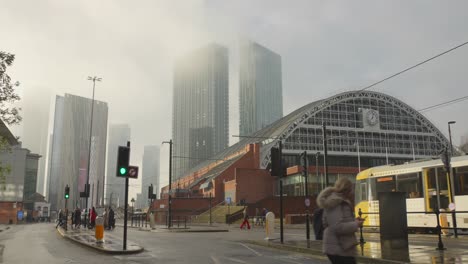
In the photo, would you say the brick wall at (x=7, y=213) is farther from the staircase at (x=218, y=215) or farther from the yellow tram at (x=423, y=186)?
the yellow tram at (x=423, y=186)

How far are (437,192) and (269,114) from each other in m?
126

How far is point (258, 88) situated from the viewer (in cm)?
15850

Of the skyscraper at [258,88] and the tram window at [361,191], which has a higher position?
the skyscraper at [258,88]

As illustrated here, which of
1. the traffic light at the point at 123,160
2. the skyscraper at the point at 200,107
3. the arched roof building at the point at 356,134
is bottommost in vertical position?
the traffic light at the point at 123,160

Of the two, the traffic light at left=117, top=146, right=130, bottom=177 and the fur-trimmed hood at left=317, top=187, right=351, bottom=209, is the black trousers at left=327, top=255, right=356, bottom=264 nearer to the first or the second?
the fur-trimmed hood at left=317, top=187, right=351, bottom=209

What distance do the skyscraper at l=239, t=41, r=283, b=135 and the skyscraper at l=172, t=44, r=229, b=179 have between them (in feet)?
27.4

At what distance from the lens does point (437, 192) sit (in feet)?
74.9

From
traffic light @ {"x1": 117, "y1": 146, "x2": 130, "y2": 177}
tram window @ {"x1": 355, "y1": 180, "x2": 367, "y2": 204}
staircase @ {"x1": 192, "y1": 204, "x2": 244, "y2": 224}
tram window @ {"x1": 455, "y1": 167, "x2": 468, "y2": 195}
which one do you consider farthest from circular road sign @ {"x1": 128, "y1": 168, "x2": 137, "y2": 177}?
staircase @ {"x1": 192, "y1": 204, "x2": 244, "y2": 224}

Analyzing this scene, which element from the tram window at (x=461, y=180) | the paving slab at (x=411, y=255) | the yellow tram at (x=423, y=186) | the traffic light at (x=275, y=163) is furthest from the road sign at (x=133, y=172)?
the tram window at (x=461, y=180)

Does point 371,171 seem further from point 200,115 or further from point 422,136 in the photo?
point 200,115

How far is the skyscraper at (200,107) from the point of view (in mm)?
144875

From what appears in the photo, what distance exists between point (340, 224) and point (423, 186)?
805 inches

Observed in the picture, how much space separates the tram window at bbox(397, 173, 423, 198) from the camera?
2392 cm

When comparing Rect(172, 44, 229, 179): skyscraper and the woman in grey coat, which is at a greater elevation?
Rect(172, 44, 229, 179): skyscraper
